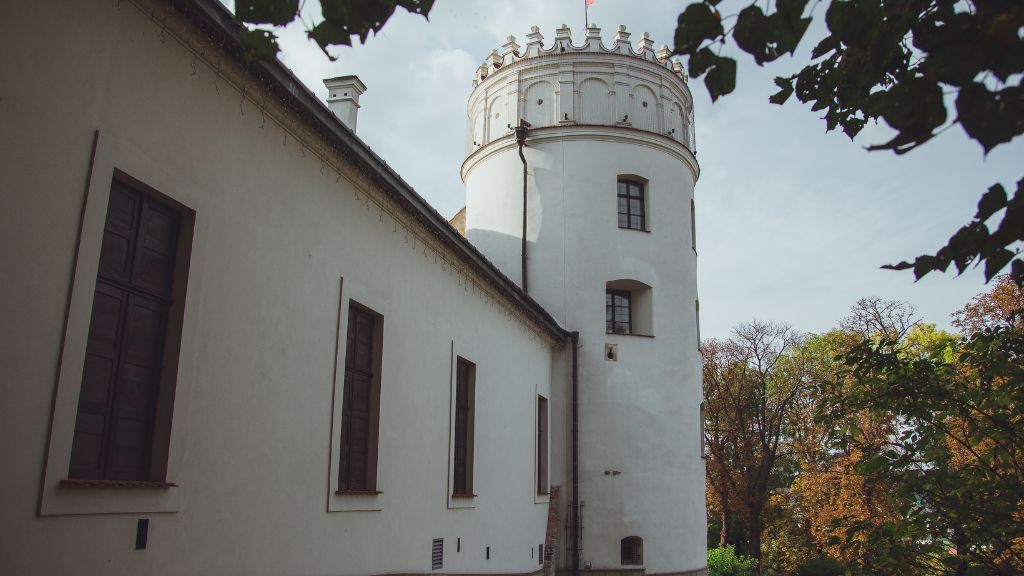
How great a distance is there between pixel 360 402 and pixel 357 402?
0.08 m

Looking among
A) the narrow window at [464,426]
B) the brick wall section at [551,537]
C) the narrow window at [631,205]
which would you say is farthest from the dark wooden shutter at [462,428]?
the narrow window at [631,205]

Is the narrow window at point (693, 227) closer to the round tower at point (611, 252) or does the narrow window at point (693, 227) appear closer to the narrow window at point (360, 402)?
the round tower at point (611, 252)

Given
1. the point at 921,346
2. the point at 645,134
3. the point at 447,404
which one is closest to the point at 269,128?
the point at 447,404

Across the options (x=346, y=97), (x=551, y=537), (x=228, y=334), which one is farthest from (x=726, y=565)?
(x=228, y=334)

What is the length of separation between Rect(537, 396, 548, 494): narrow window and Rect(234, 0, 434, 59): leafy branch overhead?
1398 centimetres

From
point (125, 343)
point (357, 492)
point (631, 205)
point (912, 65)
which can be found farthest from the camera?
point (631, 205)

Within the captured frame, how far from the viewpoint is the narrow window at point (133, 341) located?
5316 millimetres

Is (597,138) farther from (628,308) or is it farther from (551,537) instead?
(551,537)

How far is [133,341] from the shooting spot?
5.64 meters

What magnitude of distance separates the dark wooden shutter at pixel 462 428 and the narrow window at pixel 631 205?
809cm

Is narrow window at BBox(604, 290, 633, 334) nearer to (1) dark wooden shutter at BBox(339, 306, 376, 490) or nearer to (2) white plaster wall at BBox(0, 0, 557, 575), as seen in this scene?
(2) white plaster wall at BBox(0, 0, 557, 575)

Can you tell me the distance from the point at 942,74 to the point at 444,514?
9459 millimetres

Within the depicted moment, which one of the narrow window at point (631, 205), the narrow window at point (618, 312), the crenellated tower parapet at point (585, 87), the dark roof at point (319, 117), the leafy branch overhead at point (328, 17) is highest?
the crenellated tower parapet at point (585, 87)

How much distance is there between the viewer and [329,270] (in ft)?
27.0
